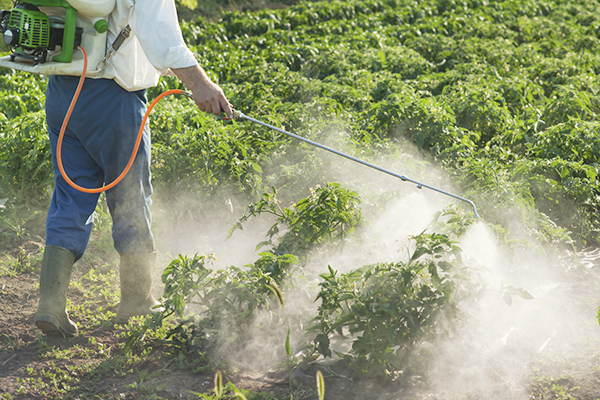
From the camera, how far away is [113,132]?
2449 millimetres

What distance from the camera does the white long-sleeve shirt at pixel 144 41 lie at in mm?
2260

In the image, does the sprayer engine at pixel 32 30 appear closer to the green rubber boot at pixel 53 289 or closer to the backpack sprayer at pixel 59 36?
the backpack sprayer at pixel 59 36

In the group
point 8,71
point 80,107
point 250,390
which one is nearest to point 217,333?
point 250,390

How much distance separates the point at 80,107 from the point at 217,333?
3.88 ft

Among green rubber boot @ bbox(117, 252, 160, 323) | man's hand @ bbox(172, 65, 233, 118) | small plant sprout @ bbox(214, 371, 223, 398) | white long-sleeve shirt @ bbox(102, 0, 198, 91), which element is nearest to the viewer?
small plant sprout @ bbox(214, 371, 223, 398)

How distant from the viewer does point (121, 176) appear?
2.43 m

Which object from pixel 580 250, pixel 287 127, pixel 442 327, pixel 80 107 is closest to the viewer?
pixel 442 327

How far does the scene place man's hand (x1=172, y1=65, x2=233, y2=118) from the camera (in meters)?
2.37

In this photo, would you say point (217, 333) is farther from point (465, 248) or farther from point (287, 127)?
point (287, 127)

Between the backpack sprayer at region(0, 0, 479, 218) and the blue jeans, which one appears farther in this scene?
the blue jeans

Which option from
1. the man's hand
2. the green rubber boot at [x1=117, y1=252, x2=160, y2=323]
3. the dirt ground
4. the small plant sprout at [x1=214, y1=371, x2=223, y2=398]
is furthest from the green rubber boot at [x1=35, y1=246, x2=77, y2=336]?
the small plant sprout at [x1=214, y1=371, x2=223, y2=398]

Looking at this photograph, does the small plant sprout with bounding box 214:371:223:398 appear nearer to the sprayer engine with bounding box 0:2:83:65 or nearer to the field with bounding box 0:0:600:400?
the field with bounding box 0:0:600:400

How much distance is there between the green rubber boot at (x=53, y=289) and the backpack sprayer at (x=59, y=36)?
0.33 meters

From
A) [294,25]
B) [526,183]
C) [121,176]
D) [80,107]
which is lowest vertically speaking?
[294,25]
